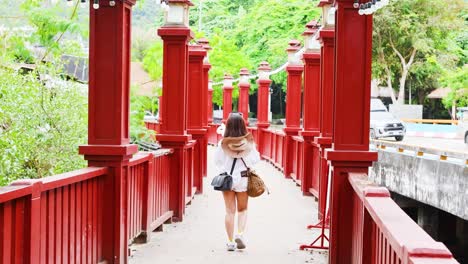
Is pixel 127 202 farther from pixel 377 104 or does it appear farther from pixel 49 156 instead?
pixel 377 104

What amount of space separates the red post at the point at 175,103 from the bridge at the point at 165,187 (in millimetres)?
15

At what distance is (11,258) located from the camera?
4.51m

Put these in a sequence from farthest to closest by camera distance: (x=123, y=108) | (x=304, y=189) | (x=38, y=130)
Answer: (x=304, y=189) < (x=38, y=130) < (x=123, y=108)

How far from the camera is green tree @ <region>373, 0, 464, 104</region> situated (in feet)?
141

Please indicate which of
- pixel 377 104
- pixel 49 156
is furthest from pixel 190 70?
pixel 377 104

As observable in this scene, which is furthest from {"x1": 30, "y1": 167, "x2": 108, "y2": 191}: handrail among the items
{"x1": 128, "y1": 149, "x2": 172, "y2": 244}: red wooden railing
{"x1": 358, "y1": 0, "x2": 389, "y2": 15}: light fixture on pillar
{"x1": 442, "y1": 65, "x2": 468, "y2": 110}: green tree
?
{"x1": 442, "y1": 65, "x2": 468, "y2": 110}: green tree

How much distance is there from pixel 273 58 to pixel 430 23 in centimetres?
Answer: 1037

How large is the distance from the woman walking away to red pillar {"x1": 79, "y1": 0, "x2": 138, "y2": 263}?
65.2 inches

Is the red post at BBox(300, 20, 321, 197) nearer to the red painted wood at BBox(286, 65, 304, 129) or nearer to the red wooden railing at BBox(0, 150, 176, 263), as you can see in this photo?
the red painted wood at BBox(286, 65, 304, 129)

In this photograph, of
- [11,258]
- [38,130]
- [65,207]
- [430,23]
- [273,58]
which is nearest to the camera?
[11,258]

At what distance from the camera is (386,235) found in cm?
416

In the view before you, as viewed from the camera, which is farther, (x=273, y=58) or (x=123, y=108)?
(x=273, y=58)

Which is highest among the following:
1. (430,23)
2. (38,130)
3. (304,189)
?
(430,23)

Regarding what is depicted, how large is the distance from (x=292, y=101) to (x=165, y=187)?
10.2 metres
